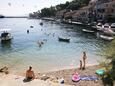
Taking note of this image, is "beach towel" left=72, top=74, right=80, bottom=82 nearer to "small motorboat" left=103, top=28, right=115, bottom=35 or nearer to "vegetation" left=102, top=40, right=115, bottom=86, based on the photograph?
"vegetation" left=102, top=40, right=115, bottom=86

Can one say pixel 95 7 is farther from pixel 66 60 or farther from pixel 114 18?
pixel 66 60

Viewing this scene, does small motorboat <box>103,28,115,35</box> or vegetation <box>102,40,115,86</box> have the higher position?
vegetation <box>102,40,115,86</box>

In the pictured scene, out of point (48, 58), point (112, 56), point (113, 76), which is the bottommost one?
point (48, 58)

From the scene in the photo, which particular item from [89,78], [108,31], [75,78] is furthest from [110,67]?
[108,31]

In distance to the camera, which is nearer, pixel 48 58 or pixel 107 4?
pixel 48 58

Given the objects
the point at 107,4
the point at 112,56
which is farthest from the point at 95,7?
the point at 112,56

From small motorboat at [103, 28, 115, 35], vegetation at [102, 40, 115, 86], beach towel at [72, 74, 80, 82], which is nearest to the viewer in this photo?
vegetation at [102, 40, 115, 86]

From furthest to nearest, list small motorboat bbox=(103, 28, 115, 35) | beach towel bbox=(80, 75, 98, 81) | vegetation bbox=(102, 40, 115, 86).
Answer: small motorboat bbox=(103, 28, 115, 35), beach towel bbox=(80, 75, 98, 81), vegetation bbox=(102, 40, 115, 86)

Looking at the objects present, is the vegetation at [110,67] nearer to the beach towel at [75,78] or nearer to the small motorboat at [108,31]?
the beach towel at [75,78]

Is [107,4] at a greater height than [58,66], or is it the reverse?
[107,4]

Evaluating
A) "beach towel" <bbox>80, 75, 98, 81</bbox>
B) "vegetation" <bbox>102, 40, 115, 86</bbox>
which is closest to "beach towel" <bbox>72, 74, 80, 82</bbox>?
"beach towel" <bbox>80, 75, 98, 81</bbox>

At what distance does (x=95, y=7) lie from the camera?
430 ft

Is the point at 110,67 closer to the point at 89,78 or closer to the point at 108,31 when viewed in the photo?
the point at 89,78

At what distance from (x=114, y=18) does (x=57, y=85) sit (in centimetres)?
8329
